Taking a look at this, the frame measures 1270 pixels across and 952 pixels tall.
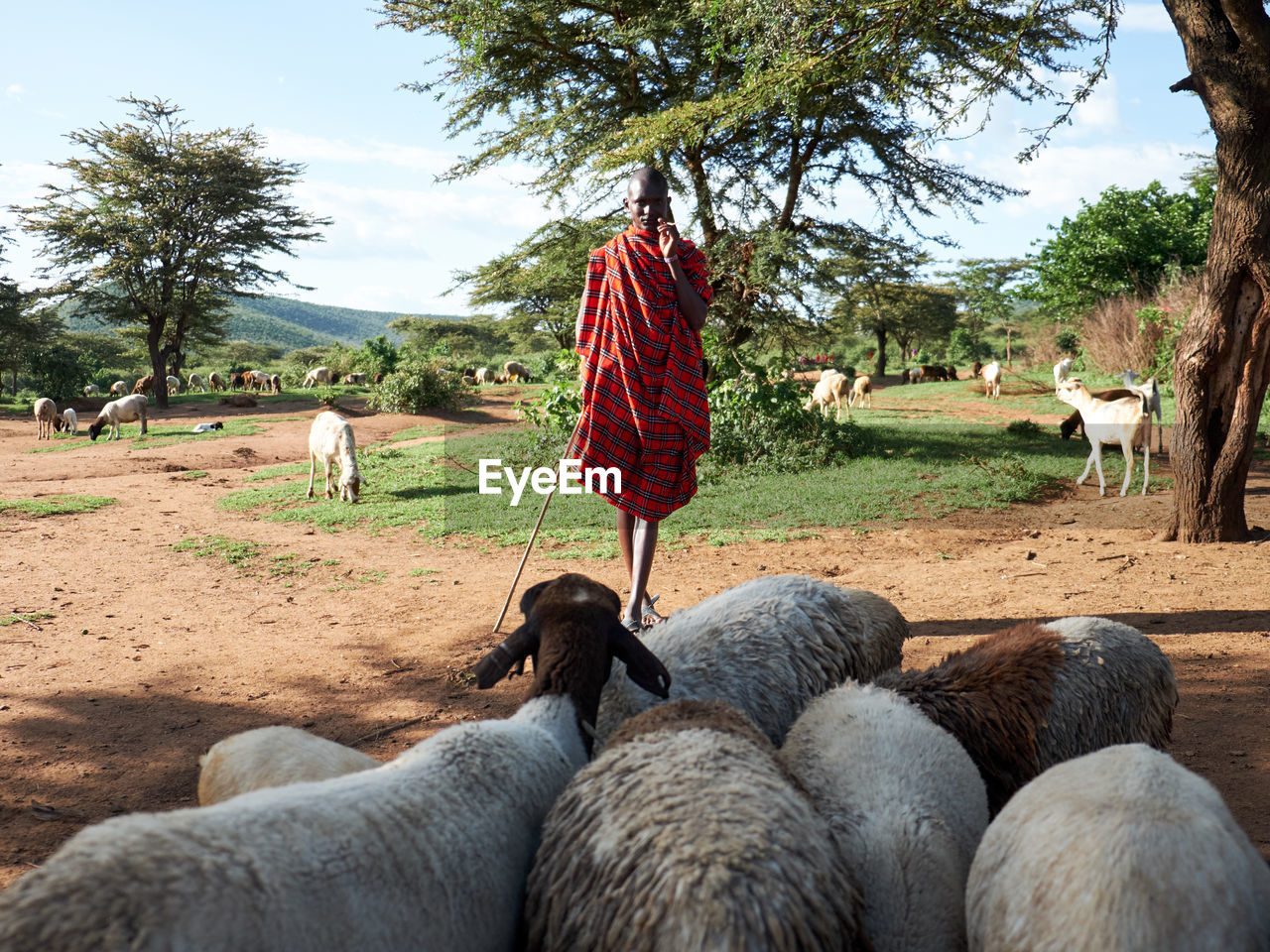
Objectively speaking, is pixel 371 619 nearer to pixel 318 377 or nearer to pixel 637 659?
pixel 637 659

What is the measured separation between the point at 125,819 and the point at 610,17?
16546 millimetres

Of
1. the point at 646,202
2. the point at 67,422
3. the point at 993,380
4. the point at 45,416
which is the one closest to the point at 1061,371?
the point at 993,380

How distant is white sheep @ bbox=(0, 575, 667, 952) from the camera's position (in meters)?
1.22

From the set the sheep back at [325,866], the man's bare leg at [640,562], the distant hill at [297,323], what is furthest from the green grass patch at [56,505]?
the distant hill at [297,323]

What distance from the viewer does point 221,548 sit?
29.1 ft

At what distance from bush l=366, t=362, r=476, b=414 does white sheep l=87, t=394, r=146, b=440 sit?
673 centimetres

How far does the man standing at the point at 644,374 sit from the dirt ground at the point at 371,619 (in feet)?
4.29

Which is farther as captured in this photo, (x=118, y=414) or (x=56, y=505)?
(x=118, y=414)

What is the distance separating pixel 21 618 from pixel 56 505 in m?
5.88

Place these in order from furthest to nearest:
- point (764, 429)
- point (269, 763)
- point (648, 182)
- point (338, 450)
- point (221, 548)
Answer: point (764, 429)
point (338, 450)
point (221, 548)
point (648, 182)
point (269, 763)

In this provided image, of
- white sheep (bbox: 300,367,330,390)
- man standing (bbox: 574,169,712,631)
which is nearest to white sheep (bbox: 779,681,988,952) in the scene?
man standing (bbox: 574,169,712,631)

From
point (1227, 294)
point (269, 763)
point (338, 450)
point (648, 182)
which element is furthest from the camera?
point (338, 450)

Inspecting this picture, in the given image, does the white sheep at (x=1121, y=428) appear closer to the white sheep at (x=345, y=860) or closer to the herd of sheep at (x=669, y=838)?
the herd of sheep at (x=669, y=838)

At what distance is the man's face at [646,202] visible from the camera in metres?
4.61
